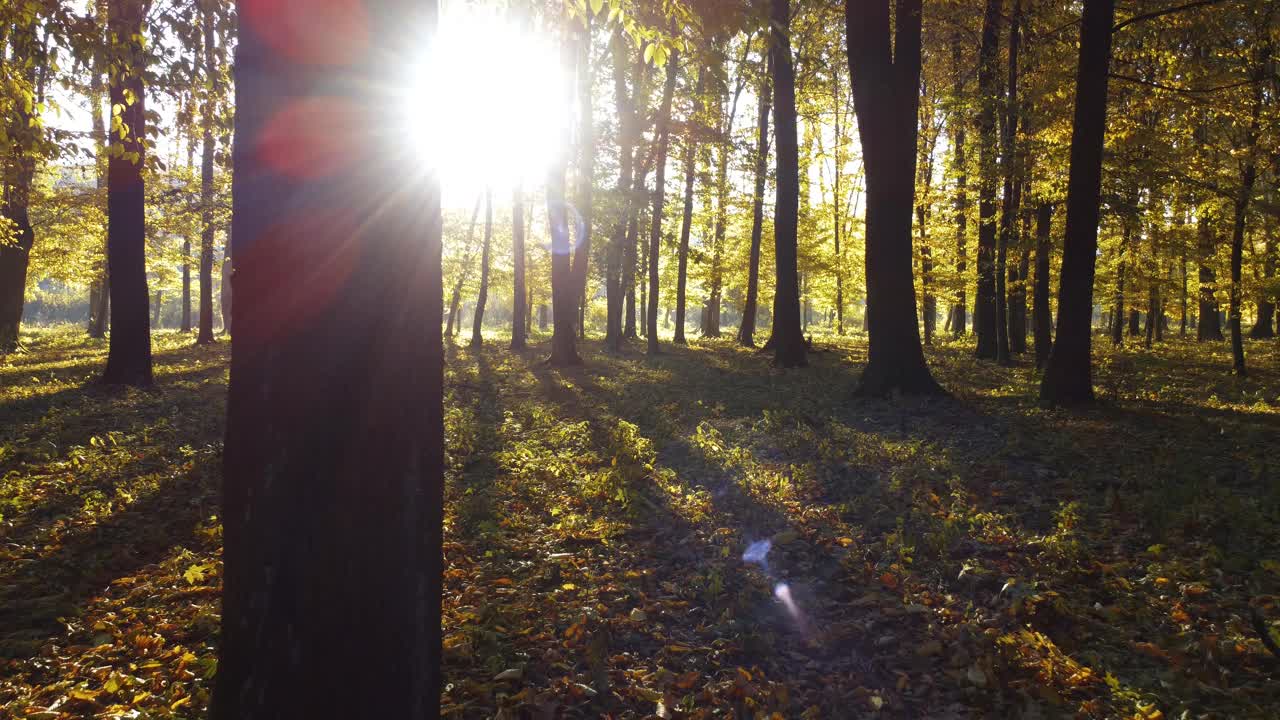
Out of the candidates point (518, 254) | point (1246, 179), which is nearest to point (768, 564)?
point (1246, 179)

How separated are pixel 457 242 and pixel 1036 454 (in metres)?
26.9

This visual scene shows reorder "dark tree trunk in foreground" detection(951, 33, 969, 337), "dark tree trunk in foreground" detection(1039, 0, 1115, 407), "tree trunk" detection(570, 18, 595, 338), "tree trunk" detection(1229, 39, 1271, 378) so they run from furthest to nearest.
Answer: "tree trunk" detection(570, 18, 595, 338)
"dark tree trunk in foreground" detection(951, 33, 969, 337)
"tree trunk" detection(1229, 39, 1271, 378)
"dark tree trunk in foreground" detection(1039, 0, 1115, 407)

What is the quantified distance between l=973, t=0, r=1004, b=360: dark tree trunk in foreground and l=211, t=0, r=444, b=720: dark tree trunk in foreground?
44.8 feet

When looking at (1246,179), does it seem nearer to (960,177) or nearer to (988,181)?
(988,181)

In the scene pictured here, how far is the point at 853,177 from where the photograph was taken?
1298 inches

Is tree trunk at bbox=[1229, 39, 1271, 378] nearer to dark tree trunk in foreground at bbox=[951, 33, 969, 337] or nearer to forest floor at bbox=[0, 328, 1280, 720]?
dark tree trunk in foreground at bbox=[951, 33, 969, 337]

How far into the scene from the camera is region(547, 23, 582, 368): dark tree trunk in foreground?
651 inches

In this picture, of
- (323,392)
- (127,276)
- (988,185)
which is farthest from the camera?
(988,185)

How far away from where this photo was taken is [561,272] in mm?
16484

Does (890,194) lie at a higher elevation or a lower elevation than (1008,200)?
lower

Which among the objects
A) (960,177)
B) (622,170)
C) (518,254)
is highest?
(960,177)

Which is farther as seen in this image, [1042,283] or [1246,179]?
[1042,283]

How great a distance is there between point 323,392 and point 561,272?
14.5 m

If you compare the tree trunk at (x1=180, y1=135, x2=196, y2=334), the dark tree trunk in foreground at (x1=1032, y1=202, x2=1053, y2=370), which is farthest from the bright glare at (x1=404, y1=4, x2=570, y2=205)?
the dark tree trunk in foreground at (x1=1032, y1=202, x2=1053, y2=370)
